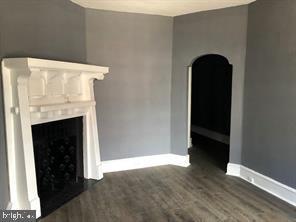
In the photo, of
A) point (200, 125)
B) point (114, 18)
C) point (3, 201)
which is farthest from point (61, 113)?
point (200, 125)

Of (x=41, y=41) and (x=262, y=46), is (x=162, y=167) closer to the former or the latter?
(x=262, y=46)

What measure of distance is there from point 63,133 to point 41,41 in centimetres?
113

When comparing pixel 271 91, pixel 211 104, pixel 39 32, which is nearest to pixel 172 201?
pixel 271 91

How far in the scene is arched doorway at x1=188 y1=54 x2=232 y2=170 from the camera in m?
6.00

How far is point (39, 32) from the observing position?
3.00 m

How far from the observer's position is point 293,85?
10.1 feet

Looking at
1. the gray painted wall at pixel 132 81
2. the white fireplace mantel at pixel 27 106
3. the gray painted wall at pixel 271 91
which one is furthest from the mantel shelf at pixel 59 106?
the gray painted wall at pixel 271 91

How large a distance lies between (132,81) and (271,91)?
2014mm

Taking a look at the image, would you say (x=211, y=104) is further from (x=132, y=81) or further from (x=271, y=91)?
(x=271, y=91)

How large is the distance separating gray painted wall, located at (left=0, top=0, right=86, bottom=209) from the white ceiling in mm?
330

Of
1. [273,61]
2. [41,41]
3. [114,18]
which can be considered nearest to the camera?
[41,41]

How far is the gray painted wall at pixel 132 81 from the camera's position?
405 cm

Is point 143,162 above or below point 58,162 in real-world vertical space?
below

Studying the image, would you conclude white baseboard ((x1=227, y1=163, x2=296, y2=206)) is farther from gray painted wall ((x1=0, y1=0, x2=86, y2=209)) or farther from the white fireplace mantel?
gray painted wall ((x1=0, y1=0, x2=86, y2=209))
